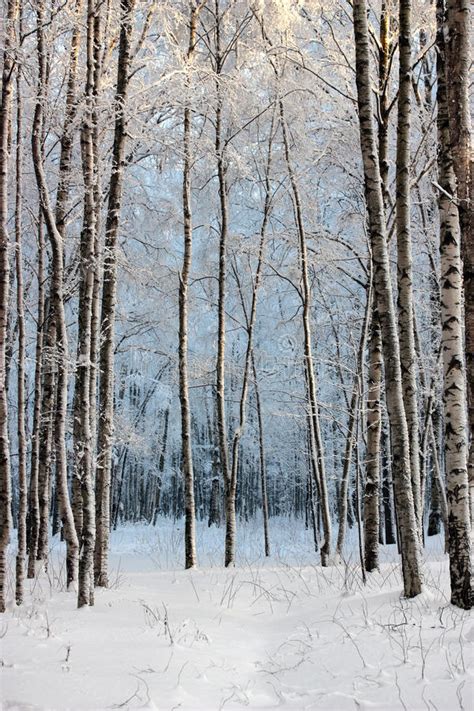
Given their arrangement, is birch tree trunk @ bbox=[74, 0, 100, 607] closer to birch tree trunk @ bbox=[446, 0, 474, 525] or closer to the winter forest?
the winter forest

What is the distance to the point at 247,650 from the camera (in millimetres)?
4824

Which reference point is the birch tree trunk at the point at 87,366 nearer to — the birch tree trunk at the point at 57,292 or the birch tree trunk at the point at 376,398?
the birch tree trunk at the point at 57,292

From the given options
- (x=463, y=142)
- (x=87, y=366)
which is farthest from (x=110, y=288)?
(x=463, y=142)

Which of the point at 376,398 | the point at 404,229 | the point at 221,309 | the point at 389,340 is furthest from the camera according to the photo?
the point at 221,309

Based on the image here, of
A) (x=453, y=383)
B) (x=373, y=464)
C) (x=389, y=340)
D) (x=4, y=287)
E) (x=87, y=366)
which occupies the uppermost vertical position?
(x=4, y=287)

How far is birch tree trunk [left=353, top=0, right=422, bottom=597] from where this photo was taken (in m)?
5.42

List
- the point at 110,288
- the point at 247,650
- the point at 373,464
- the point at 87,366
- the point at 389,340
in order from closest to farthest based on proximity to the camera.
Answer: the point at 247,650 → the point at 389,340 → the point at 87,366 → the point at 373,464 → the point at 110,288

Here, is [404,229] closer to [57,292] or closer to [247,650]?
[57,292]

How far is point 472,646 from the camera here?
385 cm

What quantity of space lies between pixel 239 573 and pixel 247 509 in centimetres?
Result: 2667

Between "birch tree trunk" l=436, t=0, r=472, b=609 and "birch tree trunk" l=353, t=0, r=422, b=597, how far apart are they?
55 centimetres

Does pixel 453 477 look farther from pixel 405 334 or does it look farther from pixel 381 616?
pixel 405 334

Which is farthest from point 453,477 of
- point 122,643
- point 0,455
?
point 0,455

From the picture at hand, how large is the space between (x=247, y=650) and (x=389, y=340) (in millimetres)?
3301
